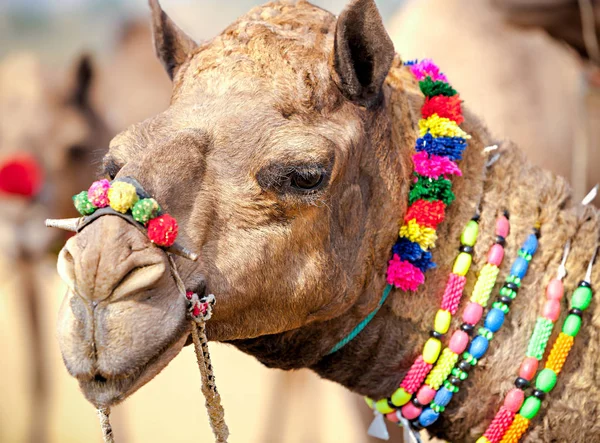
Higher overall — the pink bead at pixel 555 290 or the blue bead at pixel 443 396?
the pink bead at pixel 555 290

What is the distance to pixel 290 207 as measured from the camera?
94.9 inches

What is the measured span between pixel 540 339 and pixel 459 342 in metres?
0.28

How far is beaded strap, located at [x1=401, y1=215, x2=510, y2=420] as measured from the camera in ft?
8.93

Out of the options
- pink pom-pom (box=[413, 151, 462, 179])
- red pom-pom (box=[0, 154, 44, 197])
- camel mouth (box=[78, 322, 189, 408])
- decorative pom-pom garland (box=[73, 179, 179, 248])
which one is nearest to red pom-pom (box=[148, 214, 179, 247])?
decorative pom-pom garland (box=[73, 179, 179, 248])

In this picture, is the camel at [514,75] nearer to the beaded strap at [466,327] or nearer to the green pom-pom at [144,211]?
the beaded strap at [466,327]

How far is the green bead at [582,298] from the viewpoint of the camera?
108 inches

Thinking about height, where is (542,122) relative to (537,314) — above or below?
above

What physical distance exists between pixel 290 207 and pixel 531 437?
121cm

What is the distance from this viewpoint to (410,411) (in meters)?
2.80

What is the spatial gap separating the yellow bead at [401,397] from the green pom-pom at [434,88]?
43.3 inches

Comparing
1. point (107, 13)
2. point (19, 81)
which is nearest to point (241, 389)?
point (19, 81)

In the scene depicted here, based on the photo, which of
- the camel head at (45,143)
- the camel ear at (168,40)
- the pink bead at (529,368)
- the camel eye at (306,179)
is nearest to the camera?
the camel eye at (306,179)

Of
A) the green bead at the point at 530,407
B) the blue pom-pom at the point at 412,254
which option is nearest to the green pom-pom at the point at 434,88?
the blue pom-pom at the point at 412,254

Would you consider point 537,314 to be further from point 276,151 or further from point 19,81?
point 19,81
